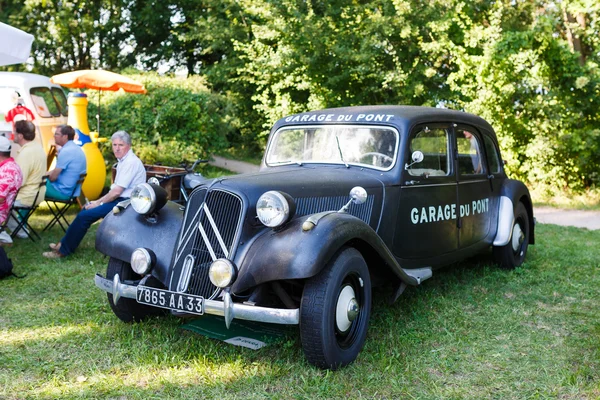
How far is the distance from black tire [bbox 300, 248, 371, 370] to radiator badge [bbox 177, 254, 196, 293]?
0.76 m

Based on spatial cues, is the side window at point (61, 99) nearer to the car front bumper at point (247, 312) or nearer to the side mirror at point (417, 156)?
the side mirror at point (417, 156)

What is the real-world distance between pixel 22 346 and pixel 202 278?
4.46 ft

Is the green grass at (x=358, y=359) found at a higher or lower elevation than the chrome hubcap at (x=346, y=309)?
lower

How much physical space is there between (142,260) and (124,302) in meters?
0.61

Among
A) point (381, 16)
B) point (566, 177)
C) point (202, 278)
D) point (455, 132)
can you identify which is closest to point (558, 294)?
point (455, 132)

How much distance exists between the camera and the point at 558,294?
5.37m

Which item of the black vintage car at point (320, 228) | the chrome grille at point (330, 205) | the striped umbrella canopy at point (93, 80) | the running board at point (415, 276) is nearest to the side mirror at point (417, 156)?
the black vintage car at point (320, 228)

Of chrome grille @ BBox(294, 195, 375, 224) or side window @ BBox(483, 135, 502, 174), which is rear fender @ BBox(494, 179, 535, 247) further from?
chrome grille @ BBox(294, 195, 375, 224)

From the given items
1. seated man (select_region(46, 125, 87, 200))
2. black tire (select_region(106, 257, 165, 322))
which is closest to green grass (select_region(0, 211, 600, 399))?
black tire (select_region(106, 257, 165, 322))

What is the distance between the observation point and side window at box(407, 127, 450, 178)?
4832 millimetres

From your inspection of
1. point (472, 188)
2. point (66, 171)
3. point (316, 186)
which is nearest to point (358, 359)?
point (316, 186)

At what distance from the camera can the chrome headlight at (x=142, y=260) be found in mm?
3830

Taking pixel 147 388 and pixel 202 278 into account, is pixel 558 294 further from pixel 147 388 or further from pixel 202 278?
pixel 147 388

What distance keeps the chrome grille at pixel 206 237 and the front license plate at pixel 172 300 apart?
0.20 m
